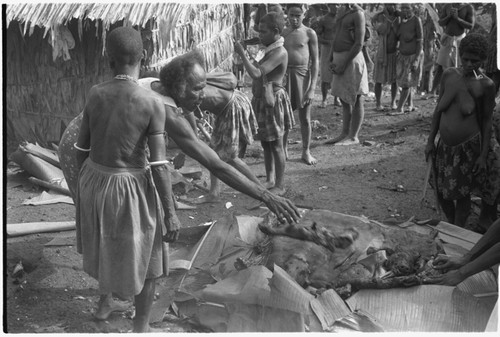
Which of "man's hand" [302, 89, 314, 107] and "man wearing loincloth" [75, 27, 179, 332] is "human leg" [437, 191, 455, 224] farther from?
"man wearing loincloth" [75, 27, 179, 332]

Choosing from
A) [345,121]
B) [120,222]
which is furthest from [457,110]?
[345,121]

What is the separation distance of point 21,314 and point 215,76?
271cm

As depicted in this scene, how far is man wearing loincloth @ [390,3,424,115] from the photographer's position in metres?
10.2

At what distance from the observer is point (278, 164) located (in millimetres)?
6848

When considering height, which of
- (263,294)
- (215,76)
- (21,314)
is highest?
(215,76)

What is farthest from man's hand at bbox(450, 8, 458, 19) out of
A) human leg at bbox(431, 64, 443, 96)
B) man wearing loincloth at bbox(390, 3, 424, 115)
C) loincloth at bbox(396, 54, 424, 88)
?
human leg at bbox(431, 64, 443, 96)

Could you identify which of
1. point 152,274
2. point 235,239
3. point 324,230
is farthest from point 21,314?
point 324,230

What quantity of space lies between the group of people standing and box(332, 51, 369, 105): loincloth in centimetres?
184

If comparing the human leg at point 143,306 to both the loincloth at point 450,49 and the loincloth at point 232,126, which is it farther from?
the loincloth at point 450,49

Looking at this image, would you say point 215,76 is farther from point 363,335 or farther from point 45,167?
point 363,335

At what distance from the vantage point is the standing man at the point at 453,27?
10234mm

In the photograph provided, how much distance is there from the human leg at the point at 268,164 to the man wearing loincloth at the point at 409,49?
14.0ft

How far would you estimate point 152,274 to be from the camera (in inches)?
150

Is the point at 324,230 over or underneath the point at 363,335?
over
